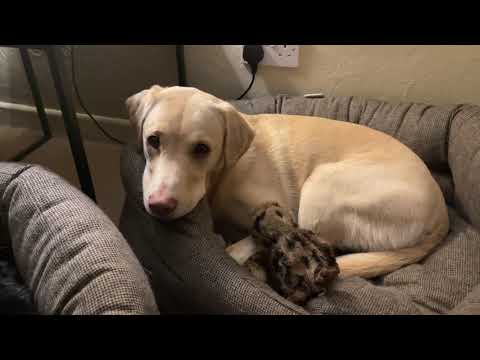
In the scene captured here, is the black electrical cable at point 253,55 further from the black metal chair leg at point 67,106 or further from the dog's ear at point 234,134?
the black metal chair leg at point 67,106

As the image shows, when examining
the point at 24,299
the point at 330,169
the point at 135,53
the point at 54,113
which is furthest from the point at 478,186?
the point at 54,113

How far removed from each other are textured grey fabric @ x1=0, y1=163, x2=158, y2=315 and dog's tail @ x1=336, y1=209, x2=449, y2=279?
21.1 inches

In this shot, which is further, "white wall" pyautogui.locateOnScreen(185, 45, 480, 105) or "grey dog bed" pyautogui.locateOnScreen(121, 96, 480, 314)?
"white wall" pyautogui.locateOnScreen(185, 45, 480, 105)

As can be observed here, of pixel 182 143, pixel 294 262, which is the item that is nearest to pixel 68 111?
pixel 182 143

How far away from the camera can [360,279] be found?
1059 mm

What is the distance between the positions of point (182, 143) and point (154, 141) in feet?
0.25

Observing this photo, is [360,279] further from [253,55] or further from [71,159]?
[71,159]

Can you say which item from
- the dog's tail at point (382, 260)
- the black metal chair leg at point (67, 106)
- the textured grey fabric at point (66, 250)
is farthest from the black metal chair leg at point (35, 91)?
the dog's tail at point (382, 260)

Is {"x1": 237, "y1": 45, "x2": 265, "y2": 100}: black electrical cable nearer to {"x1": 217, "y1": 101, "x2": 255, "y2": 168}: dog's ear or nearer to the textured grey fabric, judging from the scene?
{"x1": 217, "y1": 101, "x2": 255, "y2": 168}: dog's ear

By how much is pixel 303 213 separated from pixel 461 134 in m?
0.59

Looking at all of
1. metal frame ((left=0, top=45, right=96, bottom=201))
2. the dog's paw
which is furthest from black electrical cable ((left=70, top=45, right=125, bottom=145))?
the dog's paw

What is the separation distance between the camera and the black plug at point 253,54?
5.75 ft

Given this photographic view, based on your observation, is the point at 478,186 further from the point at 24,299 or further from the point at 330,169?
the point at 24,299

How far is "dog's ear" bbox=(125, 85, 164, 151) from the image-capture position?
1131 mm
